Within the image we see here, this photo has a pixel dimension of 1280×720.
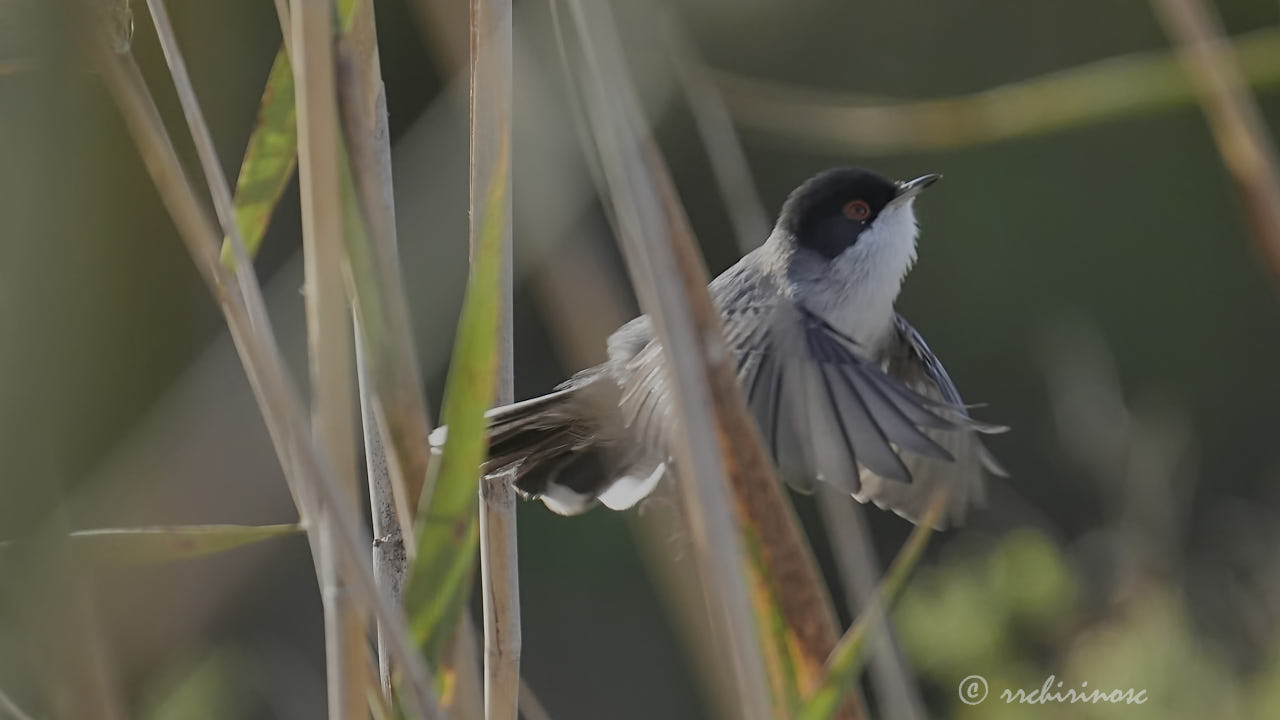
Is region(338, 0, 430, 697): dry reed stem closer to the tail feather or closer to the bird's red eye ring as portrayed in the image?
the tail feather

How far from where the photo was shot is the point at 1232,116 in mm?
836

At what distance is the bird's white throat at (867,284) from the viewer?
6.49 ft

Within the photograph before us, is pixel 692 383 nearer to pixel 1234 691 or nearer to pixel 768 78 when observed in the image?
pixel 1234 691

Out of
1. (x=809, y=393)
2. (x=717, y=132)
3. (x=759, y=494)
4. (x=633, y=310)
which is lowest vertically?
(x=759, y=494)

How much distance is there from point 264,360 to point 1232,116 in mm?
667

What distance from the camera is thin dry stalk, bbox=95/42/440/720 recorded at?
30.7 inches

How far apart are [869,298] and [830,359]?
0.45 metres

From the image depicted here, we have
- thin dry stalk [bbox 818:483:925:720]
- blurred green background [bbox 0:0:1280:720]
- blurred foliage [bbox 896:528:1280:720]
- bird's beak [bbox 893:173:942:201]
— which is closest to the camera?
blurred green background [bbox 0:0:1280:720]

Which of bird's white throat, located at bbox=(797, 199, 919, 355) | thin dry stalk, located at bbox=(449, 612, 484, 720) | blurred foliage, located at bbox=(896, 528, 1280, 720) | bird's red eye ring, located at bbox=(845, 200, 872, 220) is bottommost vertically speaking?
blurred foliage, located at bbox=(896, 528, 1280, 720)

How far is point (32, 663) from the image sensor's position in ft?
2.37

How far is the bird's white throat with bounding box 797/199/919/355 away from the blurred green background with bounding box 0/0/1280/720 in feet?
1.28

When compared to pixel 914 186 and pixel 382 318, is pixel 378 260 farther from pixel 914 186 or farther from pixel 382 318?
pixel 914 186

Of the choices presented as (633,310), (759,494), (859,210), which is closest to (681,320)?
(759,494)

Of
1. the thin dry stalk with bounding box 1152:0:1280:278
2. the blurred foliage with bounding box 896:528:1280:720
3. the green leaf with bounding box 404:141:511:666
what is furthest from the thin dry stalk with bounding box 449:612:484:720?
the blurred foliage with bounding box 896:528:1280:720
